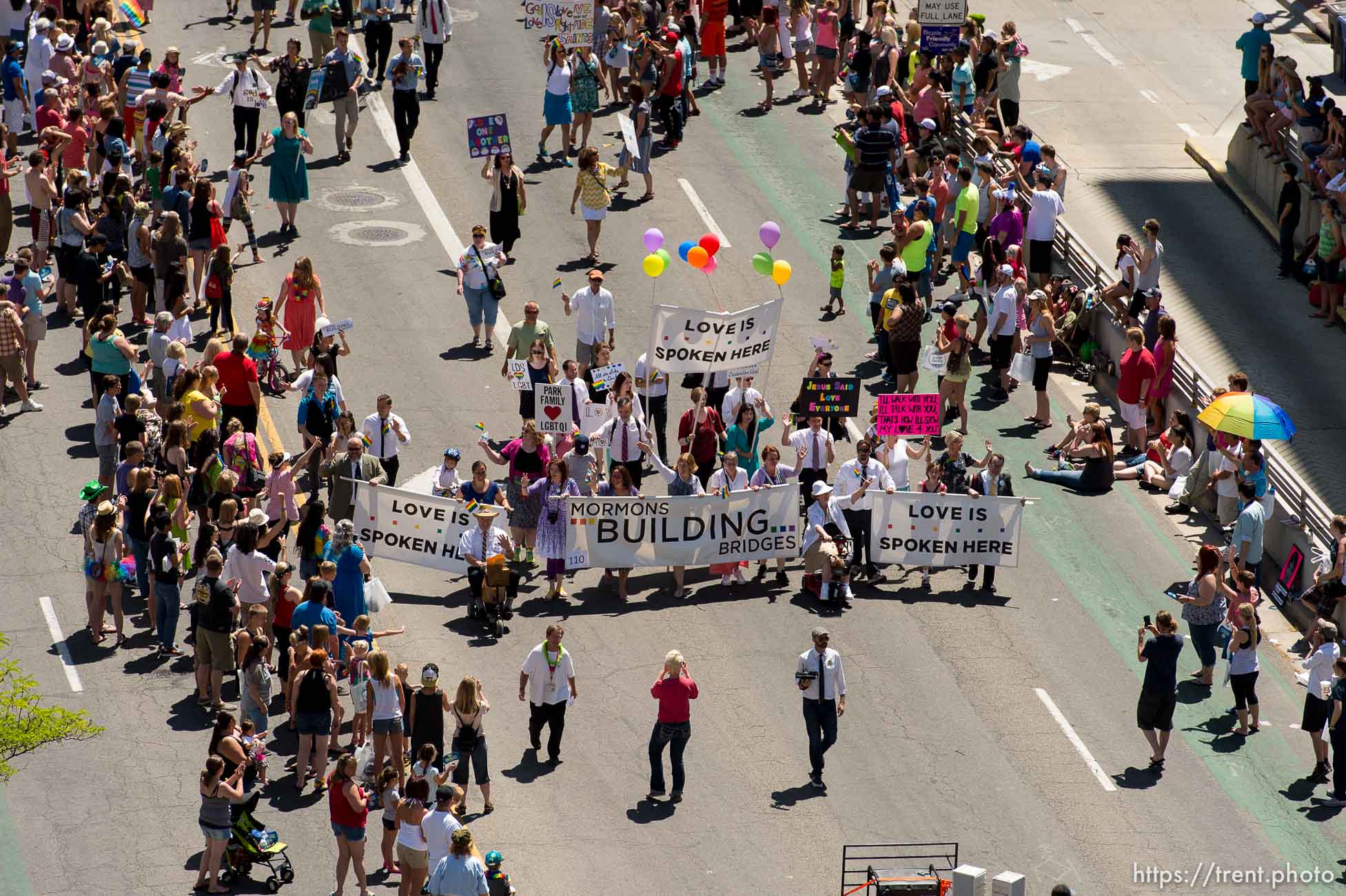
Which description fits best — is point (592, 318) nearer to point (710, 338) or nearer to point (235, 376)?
point (710, 338)

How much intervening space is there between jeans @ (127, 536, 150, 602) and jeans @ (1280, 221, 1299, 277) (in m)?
18.7

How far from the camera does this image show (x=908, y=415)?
27203 mm

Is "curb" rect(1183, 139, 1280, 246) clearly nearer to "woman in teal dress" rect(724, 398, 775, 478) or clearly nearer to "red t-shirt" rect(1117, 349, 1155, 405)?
"red t-shirt" rect(1117, 349, 1155, 405)

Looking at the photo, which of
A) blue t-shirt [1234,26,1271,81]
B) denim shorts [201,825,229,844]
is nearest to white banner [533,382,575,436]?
denim shorts [201,825,229,844]

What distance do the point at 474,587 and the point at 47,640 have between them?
4.66m

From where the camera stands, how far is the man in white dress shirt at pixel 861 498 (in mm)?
26406

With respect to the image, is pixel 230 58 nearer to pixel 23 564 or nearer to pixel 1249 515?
pixel 23 564

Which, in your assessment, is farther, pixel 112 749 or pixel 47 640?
pixel 47 640

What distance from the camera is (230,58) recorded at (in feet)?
132

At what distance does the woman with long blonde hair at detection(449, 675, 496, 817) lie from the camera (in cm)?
2122

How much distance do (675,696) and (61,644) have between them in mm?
7246

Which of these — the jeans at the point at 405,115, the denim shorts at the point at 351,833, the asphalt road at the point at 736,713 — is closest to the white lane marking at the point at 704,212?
the asphalt road at the point at 736,713

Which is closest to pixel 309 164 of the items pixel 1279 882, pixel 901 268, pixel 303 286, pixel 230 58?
pixel 230 58

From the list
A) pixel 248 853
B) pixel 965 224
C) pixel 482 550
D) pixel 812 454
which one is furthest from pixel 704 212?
pixel 248 853
